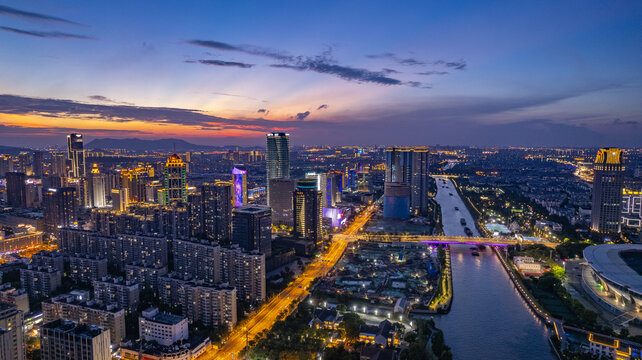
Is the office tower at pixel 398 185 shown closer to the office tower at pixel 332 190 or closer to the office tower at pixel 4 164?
the office tower at pixel 332 190

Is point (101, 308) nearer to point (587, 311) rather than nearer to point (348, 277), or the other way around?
point (348, 277)

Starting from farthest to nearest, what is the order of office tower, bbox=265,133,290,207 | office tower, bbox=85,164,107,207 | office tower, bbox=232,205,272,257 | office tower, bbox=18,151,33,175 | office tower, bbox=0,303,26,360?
office tower, bbox=18,151,33,175, office tower, bbox=85,164,107,207, office tower, bbox=265,133,290,207, office tower, bbox=232,205,272,257, office tower, bbox=0,303,26,360

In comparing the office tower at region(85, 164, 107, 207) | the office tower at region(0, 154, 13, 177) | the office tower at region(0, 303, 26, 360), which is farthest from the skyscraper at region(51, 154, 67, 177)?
the office tower at region(0, 303, 26, 360)

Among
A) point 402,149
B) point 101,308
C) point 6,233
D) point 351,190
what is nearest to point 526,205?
point 402,149

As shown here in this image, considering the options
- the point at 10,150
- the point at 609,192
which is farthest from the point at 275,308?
the point at 10,150

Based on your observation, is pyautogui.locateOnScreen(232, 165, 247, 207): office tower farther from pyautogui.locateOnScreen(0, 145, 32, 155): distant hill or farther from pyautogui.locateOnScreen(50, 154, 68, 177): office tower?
pyautogui.locateOnScreen(0, 145, 32, 155): distant hill

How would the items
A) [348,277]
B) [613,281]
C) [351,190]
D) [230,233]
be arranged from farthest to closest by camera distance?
1. [351,190]
2. [230,233]
3. [348,277]
4. [613,281]

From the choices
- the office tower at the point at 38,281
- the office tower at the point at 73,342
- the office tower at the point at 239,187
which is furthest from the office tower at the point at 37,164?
the office tower at the point at 73,342
